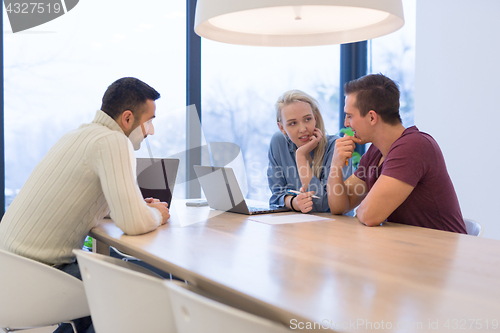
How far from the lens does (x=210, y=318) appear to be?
82cm

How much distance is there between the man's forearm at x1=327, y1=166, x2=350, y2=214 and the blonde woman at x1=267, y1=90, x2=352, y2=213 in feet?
0.43

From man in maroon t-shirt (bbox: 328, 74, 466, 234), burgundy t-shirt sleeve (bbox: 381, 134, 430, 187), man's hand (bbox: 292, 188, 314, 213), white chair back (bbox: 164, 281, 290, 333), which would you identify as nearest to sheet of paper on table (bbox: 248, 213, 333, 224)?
man's hand (bbox: 292, 188, 314, 213)

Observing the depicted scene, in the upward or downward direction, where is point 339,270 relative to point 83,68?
downward

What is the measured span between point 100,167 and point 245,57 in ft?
9.39

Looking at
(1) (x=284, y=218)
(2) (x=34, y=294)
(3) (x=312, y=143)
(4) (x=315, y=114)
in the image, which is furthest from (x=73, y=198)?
(4) (x=315, y=114)

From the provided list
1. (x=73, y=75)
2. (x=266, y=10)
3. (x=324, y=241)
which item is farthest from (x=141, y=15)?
(x=324, y=241)

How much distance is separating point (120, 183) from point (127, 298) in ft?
1.80

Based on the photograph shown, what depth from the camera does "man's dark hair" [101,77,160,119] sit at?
1.93 meters

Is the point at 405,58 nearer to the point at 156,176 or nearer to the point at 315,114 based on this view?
the point at 315,114

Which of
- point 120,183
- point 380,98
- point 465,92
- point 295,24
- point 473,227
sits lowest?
point 473,227

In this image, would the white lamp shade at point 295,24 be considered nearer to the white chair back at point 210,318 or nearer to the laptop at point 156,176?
the laptop at point 156,176

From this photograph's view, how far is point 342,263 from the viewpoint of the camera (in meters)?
1.19

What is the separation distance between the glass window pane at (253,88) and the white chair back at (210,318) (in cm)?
329

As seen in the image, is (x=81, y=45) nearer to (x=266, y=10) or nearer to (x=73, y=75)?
(x=73, y=75)
